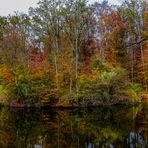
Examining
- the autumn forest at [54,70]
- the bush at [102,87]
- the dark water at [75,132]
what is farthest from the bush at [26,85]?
the dark water at [75,132]

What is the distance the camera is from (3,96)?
3472 centimetres

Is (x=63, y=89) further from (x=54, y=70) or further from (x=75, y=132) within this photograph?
(x=75, y=132)

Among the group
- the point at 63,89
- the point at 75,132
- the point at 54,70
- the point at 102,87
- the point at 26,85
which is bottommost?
the point at 75,132

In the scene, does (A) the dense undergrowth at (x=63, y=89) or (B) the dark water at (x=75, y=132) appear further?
(A) the dense undergrowth at (x=63, y=89)

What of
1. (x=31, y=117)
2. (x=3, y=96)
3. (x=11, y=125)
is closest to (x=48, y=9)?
(x=3, y=96)

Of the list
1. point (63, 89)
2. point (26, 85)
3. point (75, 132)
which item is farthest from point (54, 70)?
point (75, 132)

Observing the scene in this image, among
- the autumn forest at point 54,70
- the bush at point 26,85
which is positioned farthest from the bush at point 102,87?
the bush at point 26,85

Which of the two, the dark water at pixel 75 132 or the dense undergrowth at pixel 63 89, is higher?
the dense undergrowth at pixel 63 89

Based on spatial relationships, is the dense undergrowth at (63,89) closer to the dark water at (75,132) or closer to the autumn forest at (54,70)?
the autumn forest at (54,70)

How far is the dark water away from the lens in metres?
15.4

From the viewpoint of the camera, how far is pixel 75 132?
61.0ft

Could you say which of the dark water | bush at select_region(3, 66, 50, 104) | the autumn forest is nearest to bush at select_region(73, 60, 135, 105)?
the autumn forest

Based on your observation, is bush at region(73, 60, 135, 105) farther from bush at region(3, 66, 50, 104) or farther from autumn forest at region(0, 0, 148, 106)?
bush at region(3, 66, 50, 104)

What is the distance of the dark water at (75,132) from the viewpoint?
50.6ft
